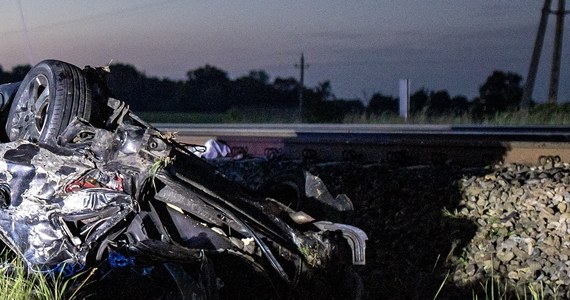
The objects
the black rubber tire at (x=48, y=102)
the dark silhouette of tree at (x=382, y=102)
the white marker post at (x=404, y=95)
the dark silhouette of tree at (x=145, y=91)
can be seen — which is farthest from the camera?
the dark silhouette of tree at (x=145, y=91)

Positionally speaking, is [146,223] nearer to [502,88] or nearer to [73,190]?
[73,190]

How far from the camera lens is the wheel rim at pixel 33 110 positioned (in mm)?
5344

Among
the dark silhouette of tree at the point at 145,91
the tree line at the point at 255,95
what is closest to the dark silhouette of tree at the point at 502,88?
the tree line at the point at 255,95

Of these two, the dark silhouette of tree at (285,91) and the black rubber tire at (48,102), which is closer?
the black rubber tire at (48,102)

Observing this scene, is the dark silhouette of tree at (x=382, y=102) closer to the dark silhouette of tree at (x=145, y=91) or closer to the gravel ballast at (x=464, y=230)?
the dark silhouette of tree at (x=145, y=91)

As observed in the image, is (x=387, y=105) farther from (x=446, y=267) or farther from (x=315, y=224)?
(x=315, y=224)

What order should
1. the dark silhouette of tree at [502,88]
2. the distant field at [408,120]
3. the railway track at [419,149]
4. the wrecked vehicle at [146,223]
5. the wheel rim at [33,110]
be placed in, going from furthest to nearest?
the dark silhouette of tree at [502,88] < the distant field at [408,120] < the railway track at [419,149] < the wheel rim at [33,110] < the wrecked vehicle at [146,223]

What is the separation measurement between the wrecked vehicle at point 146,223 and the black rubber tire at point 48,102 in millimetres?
18

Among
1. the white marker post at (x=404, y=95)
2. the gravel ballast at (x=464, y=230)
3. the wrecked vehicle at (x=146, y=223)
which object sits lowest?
the white marker post at (x=404, y=95)

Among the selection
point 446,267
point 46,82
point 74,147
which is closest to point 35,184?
point 74,147

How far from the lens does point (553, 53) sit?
26000 mm

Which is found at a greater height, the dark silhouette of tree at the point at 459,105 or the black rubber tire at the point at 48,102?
the black rubber tire at the point at 48,102

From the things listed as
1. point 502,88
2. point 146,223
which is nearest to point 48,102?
point 146,223

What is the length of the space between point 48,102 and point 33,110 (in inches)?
9.1
